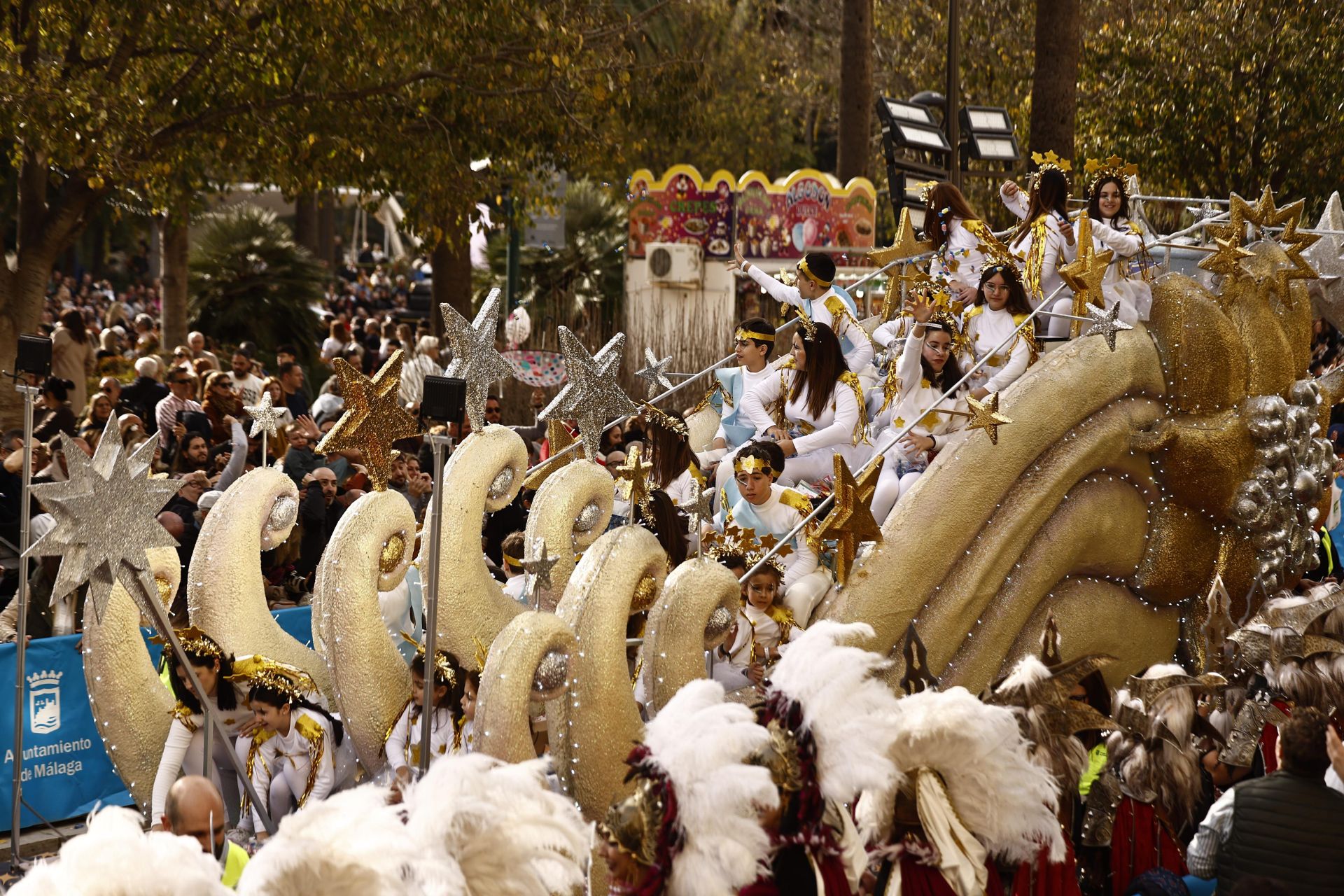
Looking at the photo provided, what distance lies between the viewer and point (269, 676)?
6.90m

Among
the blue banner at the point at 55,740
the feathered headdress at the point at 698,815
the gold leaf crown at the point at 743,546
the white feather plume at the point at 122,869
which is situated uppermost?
the white feather plume at the point at 122,869

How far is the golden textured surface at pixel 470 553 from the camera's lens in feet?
23.6

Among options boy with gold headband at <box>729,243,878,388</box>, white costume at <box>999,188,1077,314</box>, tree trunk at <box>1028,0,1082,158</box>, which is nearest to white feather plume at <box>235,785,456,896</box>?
boy with gold headband at <box>729,243,878,388</box>

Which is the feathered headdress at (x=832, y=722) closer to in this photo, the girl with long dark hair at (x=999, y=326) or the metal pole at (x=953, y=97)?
the girl with long dark hair at (x=999, y=326)

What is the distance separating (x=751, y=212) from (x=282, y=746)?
15.9 meters

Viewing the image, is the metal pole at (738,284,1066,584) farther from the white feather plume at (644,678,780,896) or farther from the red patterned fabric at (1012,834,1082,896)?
the white feather plume at (644,678,780,896)

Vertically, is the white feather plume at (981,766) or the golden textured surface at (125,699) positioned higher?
the white feather plume at (981,766)

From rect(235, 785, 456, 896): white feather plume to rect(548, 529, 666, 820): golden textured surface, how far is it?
7.46 feet

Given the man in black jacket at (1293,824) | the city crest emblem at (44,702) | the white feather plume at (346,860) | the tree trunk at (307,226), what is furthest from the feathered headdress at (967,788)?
the tree trunk at (307,226)

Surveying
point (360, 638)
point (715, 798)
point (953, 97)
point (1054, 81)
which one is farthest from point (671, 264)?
point (715, 798)

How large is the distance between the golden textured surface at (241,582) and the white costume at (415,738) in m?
0.66

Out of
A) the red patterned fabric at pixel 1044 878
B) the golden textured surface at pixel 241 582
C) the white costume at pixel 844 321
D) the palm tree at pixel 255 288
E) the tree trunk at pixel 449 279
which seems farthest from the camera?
the palm tree at pixel 255 288

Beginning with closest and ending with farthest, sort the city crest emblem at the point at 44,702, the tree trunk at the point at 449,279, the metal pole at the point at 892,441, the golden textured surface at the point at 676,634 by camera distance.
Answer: the golden textured surface at the point at 676,634 < the metal pole at the point at 892,441 < the city crest emblem at the point at 44,702 < the tree trunk at the point at 449,279

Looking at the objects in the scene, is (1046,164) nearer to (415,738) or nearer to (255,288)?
(415,738)
